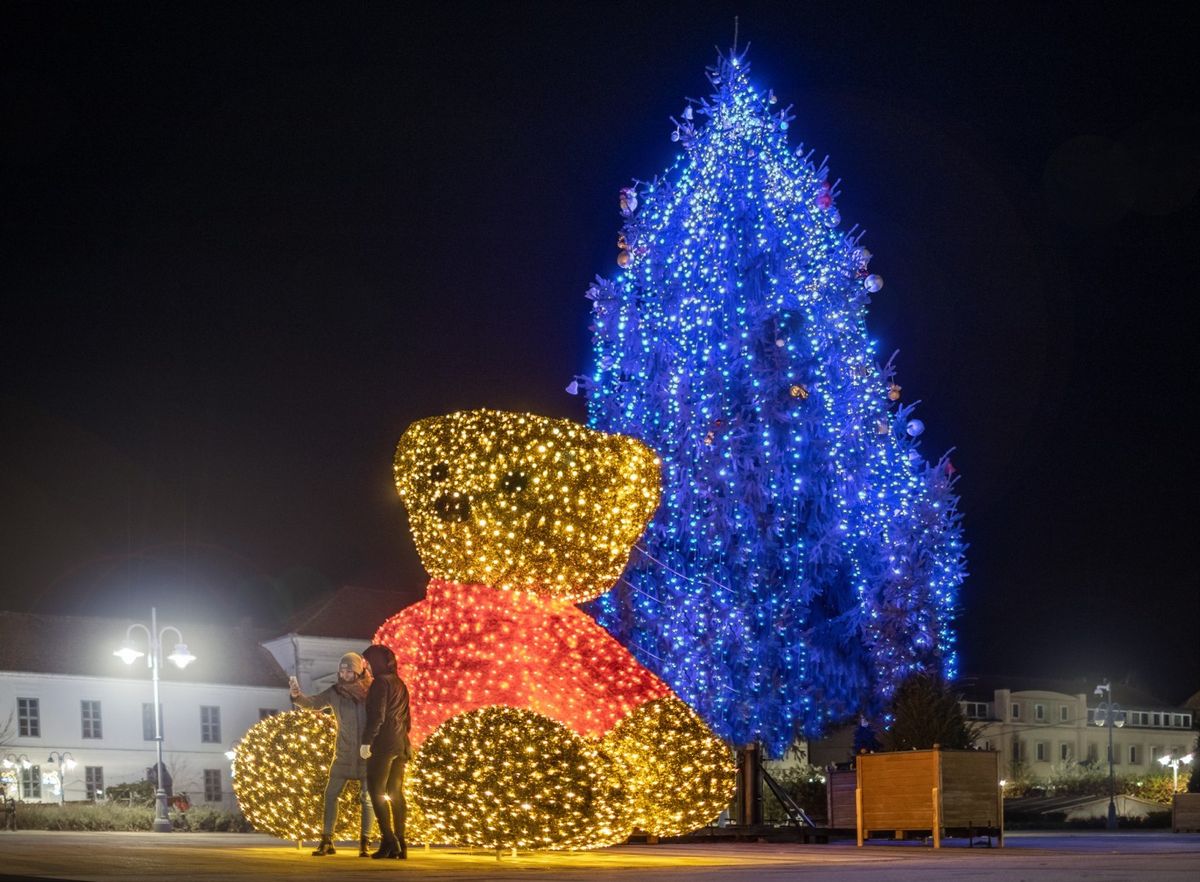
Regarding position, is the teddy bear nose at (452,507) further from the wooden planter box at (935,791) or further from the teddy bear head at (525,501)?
the wooden planter box at (935,791)

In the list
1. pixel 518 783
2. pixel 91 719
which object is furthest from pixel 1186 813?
→ pixel 91 719

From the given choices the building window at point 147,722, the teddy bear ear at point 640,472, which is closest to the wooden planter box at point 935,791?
the teddy bear ear at point 640,472

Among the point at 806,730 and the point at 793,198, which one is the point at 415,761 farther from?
the point at 793,198

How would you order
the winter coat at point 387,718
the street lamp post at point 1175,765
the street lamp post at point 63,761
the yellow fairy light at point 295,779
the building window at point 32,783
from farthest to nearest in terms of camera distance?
the street lamp post at point 63,761
the building window at point 32,783
the street lamp post at point 1175,765
the yellow fairy light at point 295,779
the winter coat at point 387,718

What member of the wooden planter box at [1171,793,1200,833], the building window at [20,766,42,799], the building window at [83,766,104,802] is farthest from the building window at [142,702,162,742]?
the wooden planter box at [1171,793,1200,833]

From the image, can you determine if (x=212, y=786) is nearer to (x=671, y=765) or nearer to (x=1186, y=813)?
(x=1186, y=813)

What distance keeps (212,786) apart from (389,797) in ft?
151

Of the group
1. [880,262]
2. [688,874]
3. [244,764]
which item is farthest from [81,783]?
[688,874]

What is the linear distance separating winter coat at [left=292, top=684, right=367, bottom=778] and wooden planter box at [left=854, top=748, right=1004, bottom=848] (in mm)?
5517

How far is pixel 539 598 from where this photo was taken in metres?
11.1

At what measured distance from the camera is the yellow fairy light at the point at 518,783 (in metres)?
9.88

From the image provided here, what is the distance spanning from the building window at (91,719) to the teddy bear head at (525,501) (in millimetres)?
43551

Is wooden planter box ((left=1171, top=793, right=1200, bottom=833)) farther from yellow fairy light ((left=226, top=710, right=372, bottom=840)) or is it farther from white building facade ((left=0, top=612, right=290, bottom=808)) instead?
white building facade ((left=0, top=612, right=290, bottom=808))

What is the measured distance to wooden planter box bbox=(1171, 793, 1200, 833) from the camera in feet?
66.3
